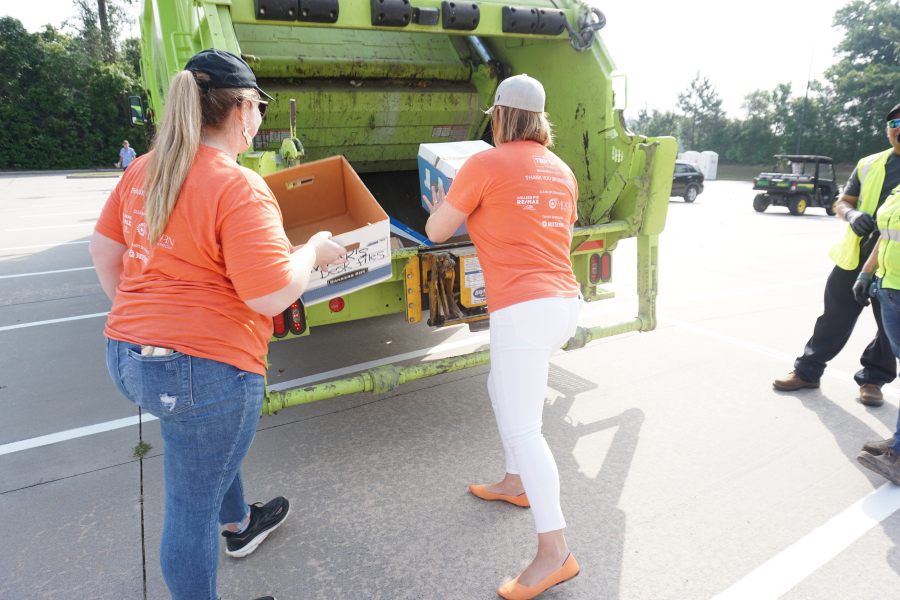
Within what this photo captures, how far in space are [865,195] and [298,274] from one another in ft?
11.8

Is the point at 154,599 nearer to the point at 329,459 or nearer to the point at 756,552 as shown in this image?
the point at 329,459

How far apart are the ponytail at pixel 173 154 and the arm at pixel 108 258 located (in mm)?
405

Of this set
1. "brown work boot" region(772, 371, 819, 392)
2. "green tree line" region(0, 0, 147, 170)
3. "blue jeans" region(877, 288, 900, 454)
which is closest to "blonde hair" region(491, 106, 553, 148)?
"blue jeans" region(877, 288, 900, 454)

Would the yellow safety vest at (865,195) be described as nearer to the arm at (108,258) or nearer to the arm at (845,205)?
the arm at (845,205)

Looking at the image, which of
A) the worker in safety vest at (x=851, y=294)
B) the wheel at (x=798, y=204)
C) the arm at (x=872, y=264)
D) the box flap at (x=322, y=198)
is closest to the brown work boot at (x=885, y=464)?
the worker in safety vest at (x=851, y=294)

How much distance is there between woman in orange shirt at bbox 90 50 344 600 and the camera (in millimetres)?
1391

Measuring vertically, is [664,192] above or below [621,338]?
above

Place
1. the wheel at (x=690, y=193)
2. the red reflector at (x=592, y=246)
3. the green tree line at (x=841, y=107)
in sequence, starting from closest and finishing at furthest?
1. the red reflector at (x=592, y=246)
2. the wheel at (x=690, y=193)
3. the green tree line at (x=841, y=107)

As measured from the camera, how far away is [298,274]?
1.49m

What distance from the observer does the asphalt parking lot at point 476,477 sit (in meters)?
2.17

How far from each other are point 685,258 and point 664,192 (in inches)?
221

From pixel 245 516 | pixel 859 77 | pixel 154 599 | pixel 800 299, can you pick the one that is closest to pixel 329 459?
pixel 245 516

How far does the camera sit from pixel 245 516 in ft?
7.47

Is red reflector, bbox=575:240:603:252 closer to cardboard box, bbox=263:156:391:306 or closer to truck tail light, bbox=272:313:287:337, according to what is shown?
cardboard box, bbox=263:156:391:306
